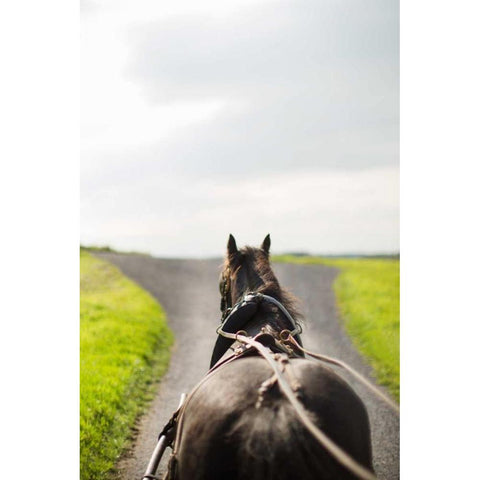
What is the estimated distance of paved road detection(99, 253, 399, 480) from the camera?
3.56m

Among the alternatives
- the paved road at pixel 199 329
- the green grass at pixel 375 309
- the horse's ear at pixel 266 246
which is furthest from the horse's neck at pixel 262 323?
the green grass at pixel 375 309

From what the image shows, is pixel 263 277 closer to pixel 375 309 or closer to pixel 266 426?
pixel 266 426

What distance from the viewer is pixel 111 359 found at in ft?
14.5

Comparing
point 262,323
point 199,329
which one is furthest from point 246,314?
point 199,329

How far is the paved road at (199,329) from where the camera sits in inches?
140

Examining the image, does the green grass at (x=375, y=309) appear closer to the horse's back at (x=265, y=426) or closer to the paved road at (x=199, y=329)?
the paved road at (x=199, y=329)

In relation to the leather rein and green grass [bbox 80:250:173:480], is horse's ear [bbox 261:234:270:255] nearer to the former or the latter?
the leather rein

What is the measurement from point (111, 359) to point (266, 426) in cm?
321

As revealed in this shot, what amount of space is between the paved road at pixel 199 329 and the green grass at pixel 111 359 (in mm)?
137

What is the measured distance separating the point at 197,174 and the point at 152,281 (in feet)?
10.5

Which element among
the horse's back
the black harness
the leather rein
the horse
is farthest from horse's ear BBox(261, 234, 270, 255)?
the horse's back
